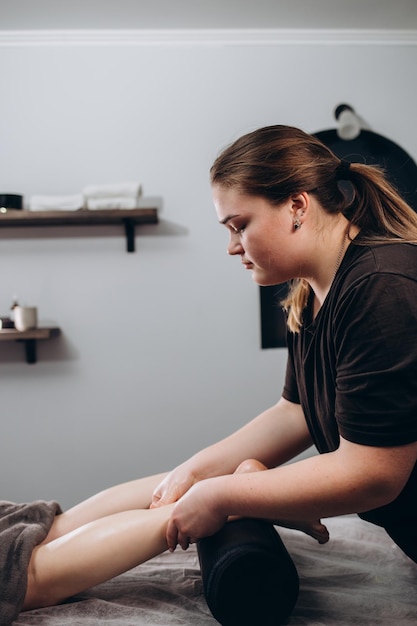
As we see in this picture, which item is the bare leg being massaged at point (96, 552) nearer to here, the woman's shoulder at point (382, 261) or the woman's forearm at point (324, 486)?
the woman's forearm at point (324, 486)

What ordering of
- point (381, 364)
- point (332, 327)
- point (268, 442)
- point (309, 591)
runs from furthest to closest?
point (268, 442) < point (309, 591) < point (332, 327) < point (381, 364)

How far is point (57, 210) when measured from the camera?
2.69m

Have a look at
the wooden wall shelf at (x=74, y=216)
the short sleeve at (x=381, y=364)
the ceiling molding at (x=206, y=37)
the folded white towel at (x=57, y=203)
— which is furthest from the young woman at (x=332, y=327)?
the ceiling molding at (x=206, y=37)

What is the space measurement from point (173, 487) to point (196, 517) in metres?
0.28

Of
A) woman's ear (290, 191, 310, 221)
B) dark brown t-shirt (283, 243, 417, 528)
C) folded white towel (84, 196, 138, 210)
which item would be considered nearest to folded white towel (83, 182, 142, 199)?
folded white towel (84, 196, 138, 210)

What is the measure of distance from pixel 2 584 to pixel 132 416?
68.5 inches

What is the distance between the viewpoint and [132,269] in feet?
9.51

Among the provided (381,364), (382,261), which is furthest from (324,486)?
(382,261)

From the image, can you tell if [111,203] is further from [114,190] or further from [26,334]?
[26,334]

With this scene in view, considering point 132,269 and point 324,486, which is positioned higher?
point 132,269

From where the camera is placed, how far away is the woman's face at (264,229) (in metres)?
1.24

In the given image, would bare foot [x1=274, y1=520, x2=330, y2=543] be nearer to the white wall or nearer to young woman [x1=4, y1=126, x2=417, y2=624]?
young woman [x1=4, y1=126, x2=417, y2=624]

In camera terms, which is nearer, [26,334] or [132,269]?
[26,334]

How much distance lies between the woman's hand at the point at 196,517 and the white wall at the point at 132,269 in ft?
5.56
